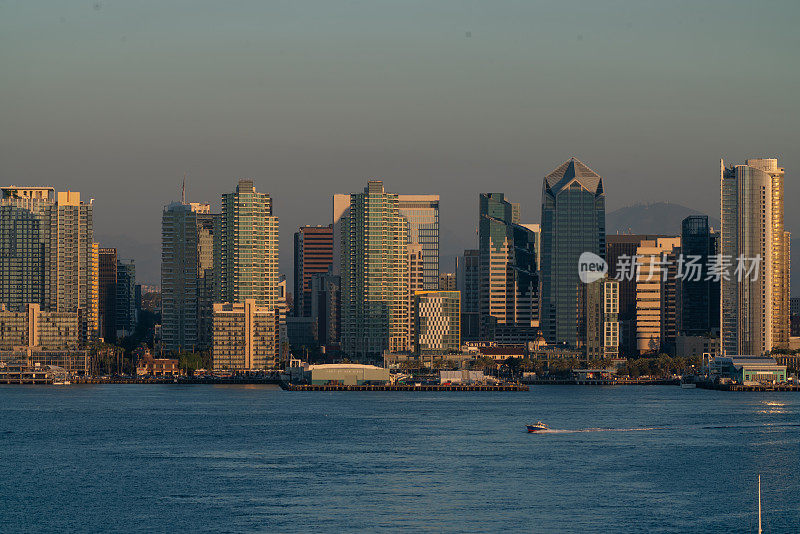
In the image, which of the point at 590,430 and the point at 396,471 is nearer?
the point at 396,471

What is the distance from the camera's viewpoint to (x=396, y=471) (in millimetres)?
93125

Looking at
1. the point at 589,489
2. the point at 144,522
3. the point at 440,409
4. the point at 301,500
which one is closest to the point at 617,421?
the point at 440,409

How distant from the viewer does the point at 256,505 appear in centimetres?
7844

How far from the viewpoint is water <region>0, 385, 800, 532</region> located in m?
74.9

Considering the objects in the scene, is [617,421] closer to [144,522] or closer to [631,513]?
[631,513]

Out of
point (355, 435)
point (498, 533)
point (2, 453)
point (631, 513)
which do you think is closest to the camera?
point (498, 533)

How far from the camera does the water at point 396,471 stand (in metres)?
74.9

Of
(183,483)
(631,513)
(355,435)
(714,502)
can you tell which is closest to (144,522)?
(183,483)

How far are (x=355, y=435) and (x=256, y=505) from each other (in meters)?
42.3

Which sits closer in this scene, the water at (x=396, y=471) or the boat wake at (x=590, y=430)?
the water at (x=396, y=471)

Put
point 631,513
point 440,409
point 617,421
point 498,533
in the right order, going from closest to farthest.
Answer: point 498,533 < point 631,513 < point 617,421 < point 440,409

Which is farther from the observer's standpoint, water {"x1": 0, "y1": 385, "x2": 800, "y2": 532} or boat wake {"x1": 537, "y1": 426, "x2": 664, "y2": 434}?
boat wake {"x1": 537, "y1": 426, "x2": 664, "y2": 434}

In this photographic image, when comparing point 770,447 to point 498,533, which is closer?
point 498,533

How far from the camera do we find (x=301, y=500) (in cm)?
8025
